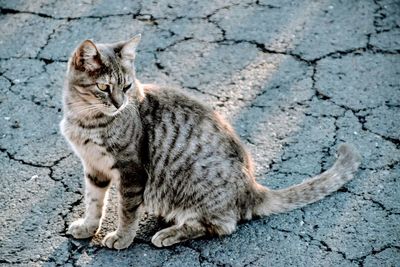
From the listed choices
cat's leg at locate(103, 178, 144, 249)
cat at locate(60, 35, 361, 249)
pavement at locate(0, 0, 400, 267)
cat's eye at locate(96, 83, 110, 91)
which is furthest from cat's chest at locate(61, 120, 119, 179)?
pavement at locate(0, 0, 400, 267)

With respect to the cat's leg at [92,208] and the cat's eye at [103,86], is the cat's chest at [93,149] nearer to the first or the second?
the cat's leg at [92,208]

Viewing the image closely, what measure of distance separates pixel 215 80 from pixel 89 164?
1.62 metres

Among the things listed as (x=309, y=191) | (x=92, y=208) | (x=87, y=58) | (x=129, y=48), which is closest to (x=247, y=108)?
(x=309, y=191)

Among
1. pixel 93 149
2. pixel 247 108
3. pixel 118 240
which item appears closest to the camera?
pixel 93 149

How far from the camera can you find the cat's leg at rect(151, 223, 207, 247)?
3.49 m

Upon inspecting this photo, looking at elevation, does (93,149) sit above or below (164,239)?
above

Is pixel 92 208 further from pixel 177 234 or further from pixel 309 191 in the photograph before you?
pixel 309 191

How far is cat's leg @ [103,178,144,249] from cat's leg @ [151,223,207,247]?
0.47ft

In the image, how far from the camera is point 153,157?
3.45m

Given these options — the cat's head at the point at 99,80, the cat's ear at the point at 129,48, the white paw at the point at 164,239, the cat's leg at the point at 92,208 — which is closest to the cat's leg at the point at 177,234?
the white paw at the point at 164,239

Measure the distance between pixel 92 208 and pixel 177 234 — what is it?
20.1 inches

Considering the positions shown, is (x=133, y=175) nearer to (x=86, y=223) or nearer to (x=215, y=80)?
(x=86, y=223)

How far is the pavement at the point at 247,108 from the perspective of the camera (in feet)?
11.5

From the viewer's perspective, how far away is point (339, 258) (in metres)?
3.43
